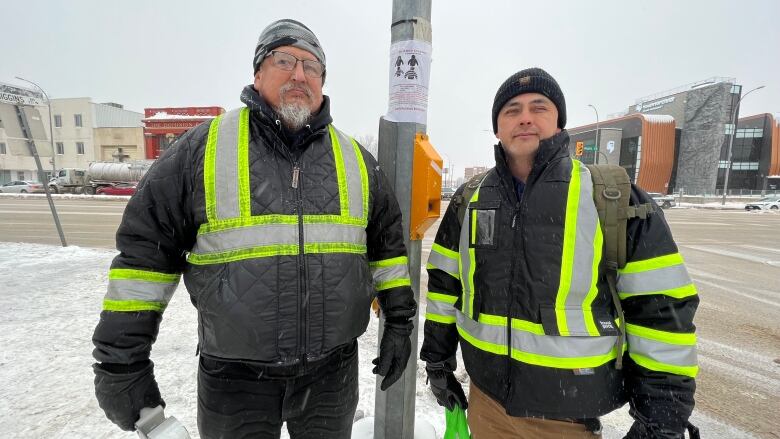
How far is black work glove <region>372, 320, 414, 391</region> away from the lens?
1.84 meters

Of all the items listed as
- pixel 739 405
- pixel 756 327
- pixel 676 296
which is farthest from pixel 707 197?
pixel 676 296

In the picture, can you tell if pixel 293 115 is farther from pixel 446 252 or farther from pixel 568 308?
pixel 568 308

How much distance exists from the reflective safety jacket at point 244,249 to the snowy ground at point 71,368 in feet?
5.02

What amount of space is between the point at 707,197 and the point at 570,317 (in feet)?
161

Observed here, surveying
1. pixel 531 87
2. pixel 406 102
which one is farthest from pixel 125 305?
pixel 531 87

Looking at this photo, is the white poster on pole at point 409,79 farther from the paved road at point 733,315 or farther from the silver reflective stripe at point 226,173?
the paved road at point 733,315

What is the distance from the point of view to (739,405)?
308cm

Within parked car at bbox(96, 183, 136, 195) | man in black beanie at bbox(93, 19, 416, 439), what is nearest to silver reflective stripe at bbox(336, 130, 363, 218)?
man in black beanie at bbox(93, 19, 416, 439)

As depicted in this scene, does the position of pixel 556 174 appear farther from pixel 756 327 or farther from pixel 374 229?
pixel 756 327

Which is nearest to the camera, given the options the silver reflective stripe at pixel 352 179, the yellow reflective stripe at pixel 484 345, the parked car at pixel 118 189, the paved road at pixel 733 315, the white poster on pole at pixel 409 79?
the yellow reflective stripe at pixel 484 345

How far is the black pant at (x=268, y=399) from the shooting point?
1.55 meters

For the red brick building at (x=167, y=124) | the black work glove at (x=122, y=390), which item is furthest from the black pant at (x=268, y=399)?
the red brick building at (x=167, y=124)

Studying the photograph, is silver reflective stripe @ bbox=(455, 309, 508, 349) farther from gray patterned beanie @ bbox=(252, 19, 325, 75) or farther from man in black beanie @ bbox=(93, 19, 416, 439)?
gray patterned beanie @ bbox=(252, 19, 325, 75)

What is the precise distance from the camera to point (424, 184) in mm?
1970
